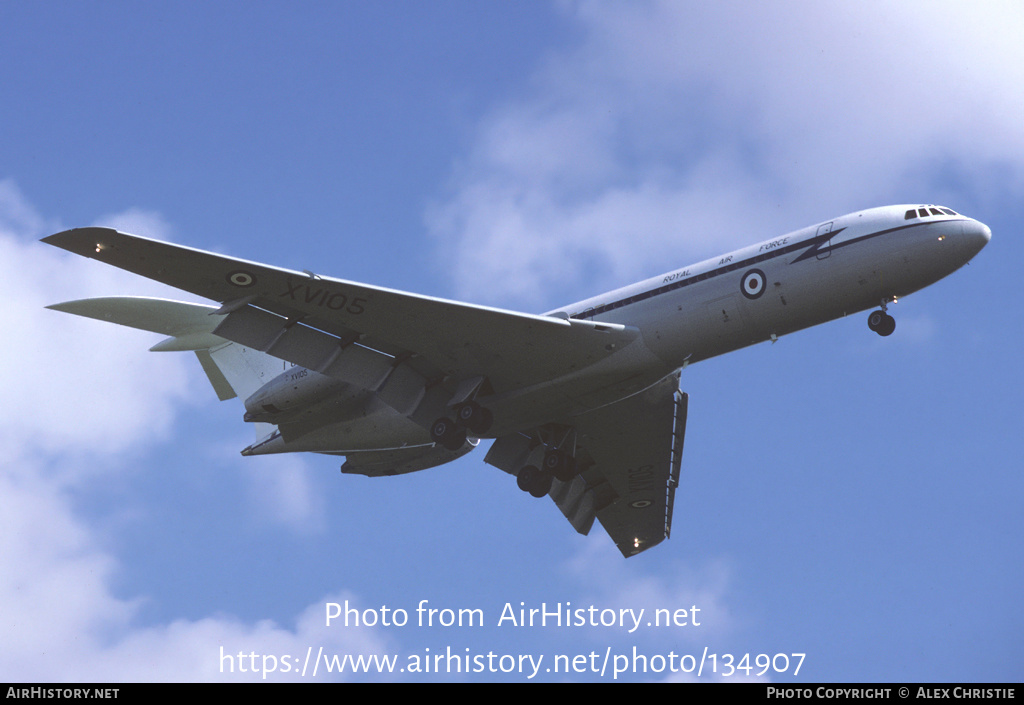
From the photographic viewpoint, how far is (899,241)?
2305 centimetres

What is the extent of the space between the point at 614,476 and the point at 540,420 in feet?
19.2

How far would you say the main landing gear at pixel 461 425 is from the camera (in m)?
25.1

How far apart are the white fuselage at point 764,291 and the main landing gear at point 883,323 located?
0.22 metres

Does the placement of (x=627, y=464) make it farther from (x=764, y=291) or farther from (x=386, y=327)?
(x=386, y=327)

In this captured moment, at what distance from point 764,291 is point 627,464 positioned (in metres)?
9.14

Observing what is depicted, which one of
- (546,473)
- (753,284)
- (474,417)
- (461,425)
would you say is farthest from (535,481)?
(753,284)

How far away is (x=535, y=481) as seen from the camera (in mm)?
29078

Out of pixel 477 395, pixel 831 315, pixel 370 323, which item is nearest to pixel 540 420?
pixel 477 395

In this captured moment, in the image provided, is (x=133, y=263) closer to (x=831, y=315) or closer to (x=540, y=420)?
(x=540, y=420)

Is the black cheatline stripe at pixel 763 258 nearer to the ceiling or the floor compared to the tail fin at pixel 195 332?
nearer to the floor

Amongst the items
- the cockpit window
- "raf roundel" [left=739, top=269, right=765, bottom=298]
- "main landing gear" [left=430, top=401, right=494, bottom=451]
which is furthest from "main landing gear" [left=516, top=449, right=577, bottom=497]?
the cockpit window

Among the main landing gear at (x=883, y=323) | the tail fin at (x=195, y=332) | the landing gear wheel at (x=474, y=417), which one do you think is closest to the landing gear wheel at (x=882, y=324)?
the main landing gear at (x=883, y=323)

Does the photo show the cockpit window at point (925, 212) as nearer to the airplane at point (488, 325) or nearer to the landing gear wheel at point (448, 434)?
the airplane at point (488, 325)

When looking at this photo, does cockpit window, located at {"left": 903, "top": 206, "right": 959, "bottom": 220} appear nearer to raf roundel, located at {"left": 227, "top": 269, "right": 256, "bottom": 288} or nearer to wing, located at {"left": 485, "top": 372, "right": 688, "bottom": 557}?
wing, located at {"left": 485, "top": 372, "right": 688, "bottom": 557}
